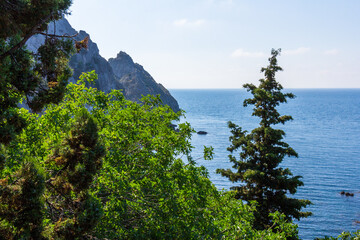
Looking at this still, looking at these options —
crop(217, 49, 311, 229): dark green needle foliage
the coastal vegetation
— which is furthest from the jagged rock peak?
the coastal vegetation

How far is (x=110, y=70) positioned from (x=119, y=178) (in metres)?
121

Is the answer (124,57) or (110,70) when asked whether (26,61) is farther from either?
(124,57)

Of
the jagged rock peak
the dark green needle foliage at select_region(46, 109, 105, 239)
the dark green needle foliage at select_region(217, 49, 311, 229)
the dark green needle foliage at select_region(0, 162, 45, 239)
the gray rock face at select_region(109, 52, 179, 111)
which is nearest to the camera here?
the dark green needle foliage at select_region(0, 162, 45, 239)

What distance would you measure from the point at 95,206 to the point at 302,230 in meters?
43.9

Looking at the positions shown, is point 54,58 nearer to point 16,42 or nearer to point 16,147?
point 16,42

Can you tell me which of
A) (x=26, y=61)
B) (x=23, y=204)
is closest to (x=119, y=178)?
(x=23, y=204)

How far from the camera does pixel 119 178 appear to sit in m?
10.8

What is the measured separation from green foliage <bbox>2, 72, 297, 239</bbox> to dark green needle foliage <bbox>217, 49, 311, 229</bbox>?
1016 centimetres

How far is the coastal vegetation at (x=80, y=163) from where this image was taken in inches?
325

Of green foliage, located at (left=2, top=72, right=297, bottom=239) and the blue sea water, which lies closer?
green foliage, located at (left=2, top=72, right=297, bottom=239)

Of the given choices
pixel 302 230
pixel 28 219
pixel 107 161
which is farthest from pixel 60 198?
pixel 302 230

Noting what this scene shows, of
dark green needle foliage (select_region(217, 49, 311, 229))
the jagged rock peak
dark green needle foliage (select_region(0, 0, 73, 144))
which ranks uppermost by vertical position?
the jagged rock peak

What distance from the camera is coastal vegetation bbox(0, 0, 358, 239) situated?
27.1 ft

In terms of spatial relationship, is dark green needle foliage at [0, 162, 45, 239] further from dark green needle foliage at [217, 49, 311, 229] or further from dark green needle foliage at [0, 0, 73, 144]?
dark green needle foliage at [217, 49, 311, 229]
